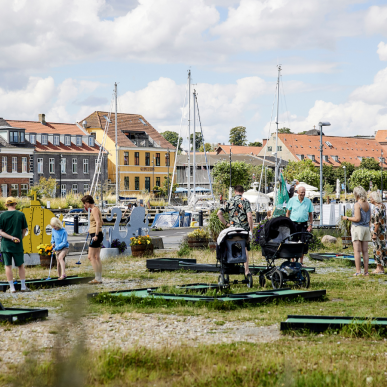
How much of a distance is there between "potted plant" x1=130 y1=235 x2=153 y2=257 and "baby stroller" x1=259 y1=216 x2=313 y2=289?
711 centimetres

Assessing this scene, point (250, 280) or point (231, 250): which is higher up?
point (231, 250)

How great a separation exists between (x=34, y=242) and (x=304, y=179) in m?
76.3

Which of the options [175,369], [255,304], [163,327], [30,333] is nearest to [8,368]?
[175,369]

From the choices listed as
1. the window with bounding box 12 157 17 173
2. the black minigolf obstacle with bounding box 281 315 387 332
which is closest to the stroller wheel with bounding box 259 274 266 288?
the black minigolf obstacle with bounding box 281 315 387 332

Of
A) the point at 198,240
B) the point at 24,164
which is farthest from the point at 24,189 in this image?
the point at 198,240

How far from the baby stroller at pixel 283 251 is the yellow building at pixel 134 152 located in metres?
73.9

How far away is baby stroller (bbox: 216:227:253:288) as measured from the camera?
10.4 metres

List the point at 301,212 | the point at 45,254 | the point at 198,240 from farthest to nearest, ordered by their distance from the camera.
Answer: the point at 198,240 < the point at 45,254 < the point at 301,212

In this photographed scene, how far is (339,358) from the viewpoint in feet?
17.2

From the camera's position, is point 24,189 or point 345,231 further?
point 24,189

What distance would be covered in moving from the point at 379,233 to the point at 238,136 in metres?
136

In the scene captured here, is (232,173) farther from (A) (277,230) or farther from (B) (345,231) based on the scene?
(A) (277,230)

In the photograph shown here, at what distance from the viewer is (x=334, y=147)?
129625mm

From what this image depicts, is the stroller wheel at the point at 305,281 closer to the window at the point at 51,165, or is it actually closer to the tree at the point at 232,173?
the window at the point at 51,165
